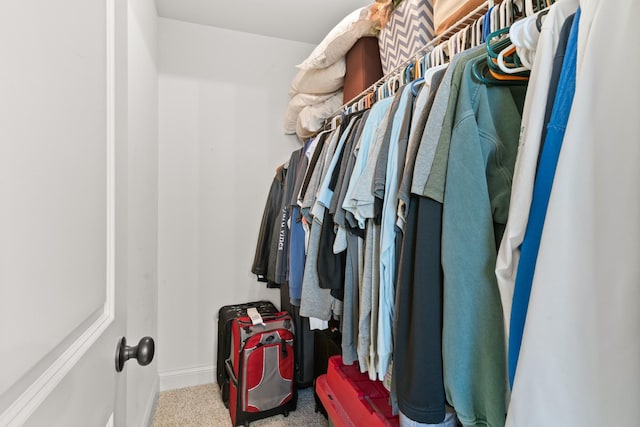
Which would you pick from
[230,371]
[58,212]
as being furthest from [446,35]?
[230,371]

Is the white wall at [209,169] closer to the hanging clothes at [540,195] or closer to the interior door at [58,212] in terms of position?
the interior door at [58,212]

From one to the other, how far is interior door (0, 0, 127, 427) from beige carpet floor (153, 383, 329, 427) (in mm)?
1321

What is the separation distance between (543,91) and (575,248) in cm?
25

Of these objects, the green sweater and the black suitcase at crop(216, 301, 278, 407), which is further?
the black suitcase at crop(216, 301, 278, 407)

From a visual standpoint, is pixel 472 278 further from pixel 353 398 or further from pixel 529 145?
pixel 353 398

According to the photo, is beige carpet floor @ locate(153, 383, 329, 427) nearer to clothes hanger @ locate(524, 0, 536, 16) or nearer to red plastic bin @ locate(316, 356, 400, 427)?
red plastic bin @ locate(316, 356, 400, 427)

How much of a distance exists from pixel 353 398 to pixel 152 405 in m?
1.26

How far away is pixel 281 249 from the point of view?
5.40 ft

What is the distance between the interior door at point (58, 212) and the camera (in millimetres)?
271

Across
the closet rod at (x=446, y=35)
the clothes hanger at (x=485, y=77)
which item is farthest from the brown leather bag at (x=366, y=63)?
the clothes hanger at (x=485, y=77)

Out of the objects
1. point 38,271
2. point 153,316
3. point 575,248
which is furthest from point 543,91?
point 153,316

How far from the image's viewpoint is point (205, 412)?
172 centimetres

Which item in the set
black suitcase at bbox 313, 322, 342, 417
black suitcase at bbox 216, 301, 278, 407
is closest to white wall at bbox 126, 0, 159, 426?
black suitcase at bbox 216, 301, 278, 407

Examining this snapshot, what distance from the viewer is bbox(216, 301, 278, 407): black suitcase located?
1830 mm
